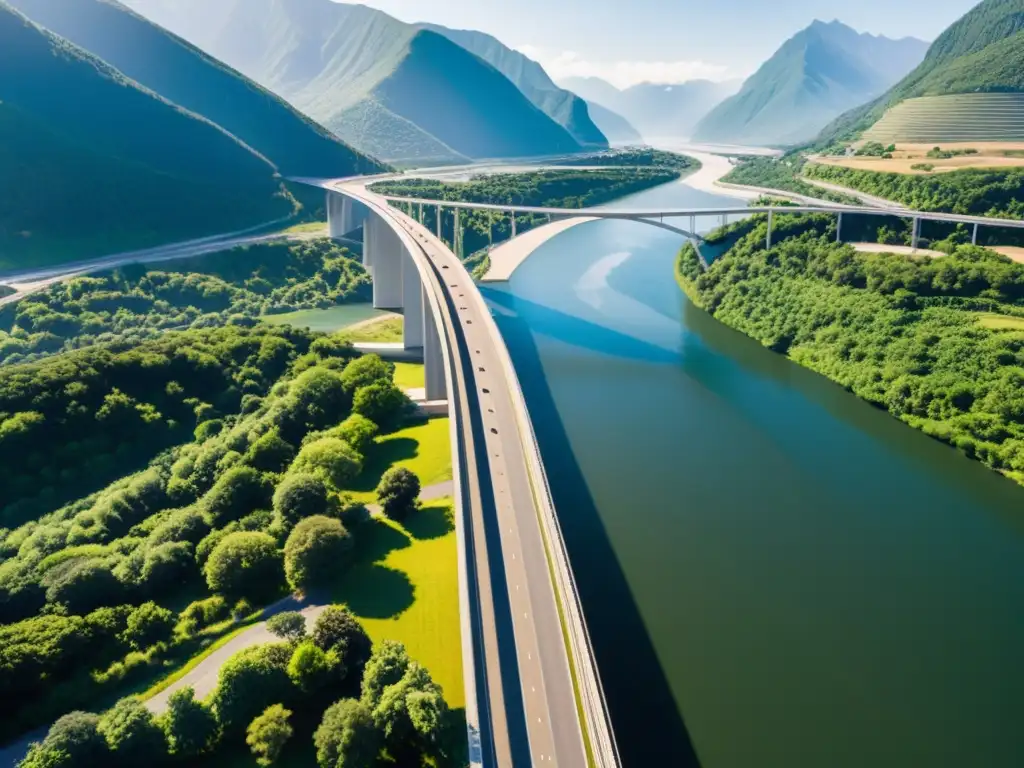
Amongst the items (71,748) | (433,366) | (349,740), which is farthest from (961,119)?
(71,748)

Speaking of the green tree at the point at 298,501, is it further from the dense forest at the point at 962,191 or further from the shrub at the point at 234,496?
the dense forest at the point at 962,191

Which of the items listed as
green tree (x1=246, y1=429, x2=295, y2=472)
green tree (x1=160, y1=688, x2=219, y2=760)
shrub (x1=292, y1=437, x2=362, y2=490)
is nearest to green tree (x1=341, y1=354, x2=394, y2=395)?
green tree (x1=246, y1=429, x2=295, y2=472)

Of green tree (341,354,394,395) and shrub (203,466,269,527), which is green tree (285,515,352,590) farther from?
green tree (341,354,394,395)

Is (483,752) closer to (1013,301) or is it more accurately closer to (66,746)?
(66,746)

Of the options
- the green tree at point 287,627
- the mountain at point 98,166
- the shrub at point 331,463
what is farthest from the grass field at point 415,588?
the mountain at point 98,166

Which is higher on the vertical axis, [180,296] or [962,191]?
[962,191]

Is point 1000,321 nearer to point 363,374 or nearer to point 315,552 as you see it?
point 363,374
